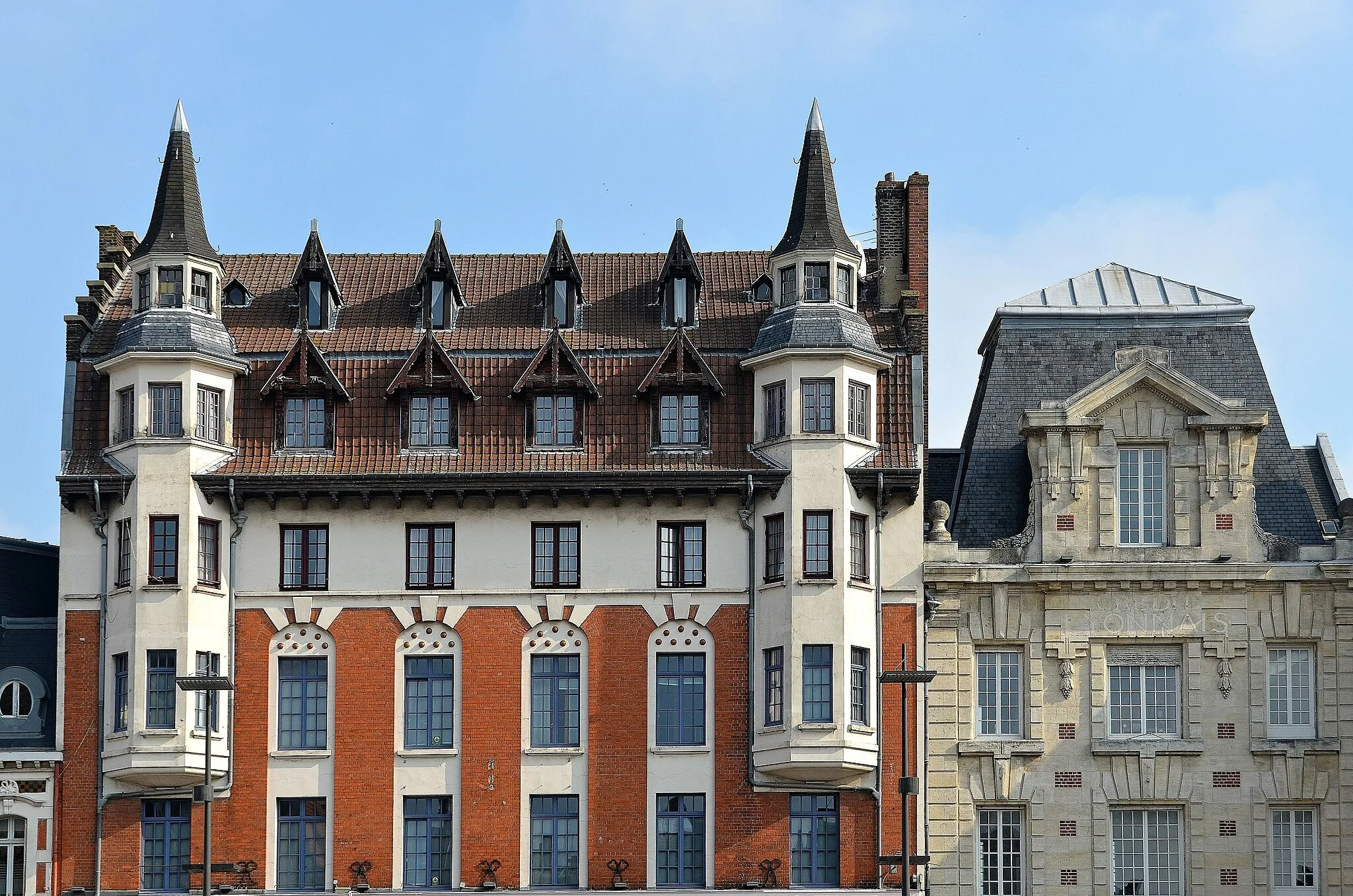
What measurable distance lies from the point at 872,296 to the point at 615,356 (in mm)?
6891

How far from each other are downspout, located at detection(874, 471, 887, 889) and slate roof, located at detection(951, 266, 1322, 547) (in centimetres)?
214

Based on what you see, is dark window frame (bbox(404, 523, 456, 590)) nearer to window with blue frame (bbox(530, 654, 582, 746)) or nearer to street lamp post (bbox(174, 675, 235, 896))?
window with blue frame (bbox(530, 654, 582, 746))

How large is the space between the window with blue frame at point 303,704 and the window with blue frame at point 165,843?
2.90m

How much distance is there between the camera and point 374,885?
59.5 m

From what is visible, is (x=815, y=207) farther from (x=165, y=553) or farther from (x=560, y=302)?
(x=165, y=553)

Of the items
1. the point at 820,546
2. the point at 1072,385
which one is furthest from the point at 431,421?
the point at 1072,385

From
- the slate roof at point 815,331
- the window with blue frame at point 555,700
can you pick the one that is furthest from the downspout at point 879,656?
the window with blue frame at point 555,700

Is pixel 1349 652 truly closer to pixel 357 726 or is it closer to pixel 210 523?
pixel 357 726

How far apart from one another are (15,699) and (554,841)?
13532mm

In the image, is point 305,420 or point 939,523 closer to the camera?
point 939,523

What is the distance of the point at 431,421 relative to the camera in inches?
2434

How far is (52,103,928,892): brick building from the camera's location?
5947cm

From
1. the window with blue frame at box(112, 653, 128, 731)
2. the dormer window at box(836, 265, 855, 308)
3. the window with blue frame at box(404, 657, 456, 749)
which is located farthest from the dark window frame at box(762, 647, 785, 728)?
the window with blue frame at box(112, 653, 128, 731)

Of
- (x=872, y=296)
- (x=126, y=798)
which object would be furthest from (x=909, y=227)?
(x=126, y=798)
